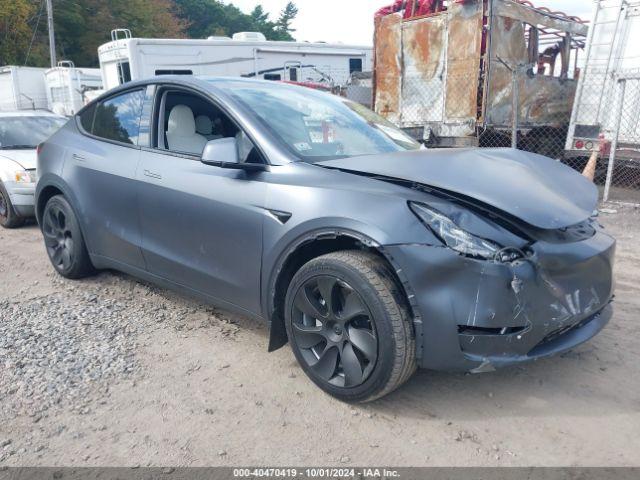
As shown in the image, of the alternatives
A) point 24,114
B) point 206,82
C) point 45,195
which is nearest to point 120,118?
point 206,82

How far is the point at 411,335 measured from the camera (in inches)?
98.8

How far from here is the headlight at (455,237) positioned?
2.40 meters

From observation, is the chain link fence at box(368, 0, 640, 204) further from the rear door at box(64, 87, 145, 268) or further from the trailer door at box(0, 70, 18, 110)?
the trailer door at box(0, 70, 18, 110)

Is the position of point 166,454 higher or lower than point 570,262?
lower

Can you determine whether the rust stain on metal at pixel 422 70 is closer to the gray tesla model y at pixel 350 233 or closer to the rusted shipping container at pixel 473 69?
the rusted shipping container at pixel 473 69

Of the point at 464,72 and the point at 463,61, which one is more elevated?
the point at 463,61

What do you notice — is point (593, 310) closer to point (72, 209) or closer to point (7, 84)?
point (72, 209)

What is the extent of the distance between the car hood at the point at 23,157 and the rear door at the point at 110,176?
10.2ft

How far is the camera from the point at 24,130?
7.88 meters

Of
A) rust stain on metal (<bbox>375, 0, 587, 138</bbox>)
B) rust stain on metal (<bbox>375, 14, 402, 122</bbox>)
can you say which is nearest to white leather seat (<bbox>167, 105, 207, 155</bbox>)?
rust stain on metal (<bbox>375, 0, 587, 138</bbox>)

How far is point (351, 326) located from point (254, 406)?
2.21ft

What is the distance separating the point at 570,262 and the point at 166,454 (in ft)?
6.83

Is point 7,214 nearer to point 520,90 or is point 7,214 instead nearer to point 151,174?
point 151,174

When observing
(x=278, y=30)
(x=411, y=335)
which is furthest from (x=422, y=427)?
(x=278, y=30)
